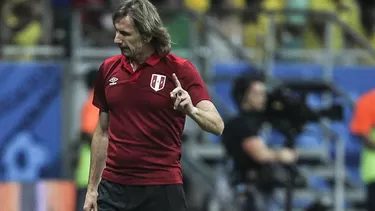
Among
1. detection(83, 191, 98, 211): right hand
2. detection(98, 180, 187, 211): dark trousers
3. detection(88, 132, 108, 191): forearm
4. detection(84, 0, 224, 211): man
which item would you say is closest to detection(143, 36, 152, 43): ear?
detection(84, 0, 224, 211): man

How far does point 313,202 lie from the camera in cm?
1207

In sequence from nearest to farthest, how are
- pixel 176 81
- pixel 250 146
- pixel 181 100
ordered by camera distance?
pixel 181 100 < pixel 176 81 < pixel 250 146

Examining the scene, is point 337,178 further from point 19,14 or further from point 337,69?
point 19,14

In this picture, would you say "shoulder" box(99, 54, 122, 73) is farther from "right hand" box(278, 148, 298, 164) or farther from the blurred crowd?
the blurred crowd

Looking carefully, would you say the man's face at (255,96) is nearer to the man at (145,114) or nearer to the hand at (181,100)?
the man at (145,114)

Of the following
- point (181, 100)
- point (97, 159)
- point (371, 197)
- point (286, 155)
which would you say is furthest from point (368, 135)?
point (181, 100)

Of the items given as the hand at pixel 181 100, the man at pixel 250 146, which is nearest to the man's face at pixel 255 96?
the man at pixel 250 146

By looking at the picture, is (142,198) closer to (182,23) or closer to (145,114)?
(145,114)

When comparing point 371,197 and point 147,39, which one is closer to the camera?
point 147,39

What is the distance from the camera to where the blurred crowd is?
1303cm

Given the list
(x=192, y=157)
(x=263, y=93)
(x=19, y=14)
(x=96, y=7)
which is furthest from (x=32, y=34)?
(x=263, y=93)

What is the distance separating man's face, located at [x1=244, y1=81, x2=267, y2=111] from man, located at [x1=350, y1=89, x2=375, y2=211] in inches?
50.0

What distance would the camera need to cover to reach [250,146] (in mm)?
10594

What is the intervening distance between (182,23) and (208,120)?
6547 mm
